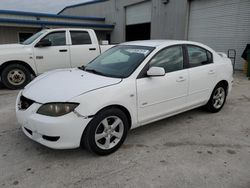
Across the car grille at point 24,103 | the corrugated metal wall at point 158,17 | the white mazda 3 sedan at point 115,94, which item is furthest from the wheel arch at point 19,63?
the corrugated metal wall at point 158,17

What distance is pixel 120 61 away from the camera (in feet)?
12.0

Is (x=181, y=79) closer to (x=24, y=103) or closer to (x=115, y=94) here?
(x=115, y=94)

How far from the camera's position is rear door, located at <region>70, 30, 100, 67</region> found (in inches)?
292

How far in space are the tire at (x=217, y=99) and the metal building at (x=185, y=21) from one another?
721cm

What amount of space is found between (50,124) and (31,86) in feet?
3.12

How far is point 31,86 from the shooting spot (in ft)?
10.7

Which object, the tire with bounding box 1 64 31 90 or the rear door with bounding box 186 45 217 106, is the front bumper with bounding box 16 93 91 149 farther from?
the tire with bounding box 1 64 31 90

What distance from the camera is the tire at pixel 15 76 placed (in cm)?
666

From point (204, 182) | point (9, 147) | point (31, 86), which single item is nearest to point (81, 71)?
point (31, 86)

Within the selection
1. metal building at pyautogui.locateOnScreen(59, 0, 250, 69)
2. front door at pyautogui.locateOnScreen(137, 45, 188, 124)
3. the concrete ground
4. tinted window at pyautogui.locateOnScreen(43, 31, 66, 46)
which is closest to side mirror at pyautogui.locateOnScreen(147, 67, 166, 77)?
front door at pyautogui.locateOnScreen(137, 45, 188, 124)

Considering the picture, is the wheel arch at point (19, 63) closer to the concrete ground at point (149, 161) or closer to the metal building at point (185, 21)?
the concrete ground at point (149, 161)

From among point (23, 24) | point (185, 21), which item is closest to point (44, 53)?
point (185, 21)

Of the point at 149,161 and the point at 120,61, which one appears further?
the point at 120,61

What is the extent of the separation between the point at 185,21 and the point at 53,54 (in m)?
9.30
